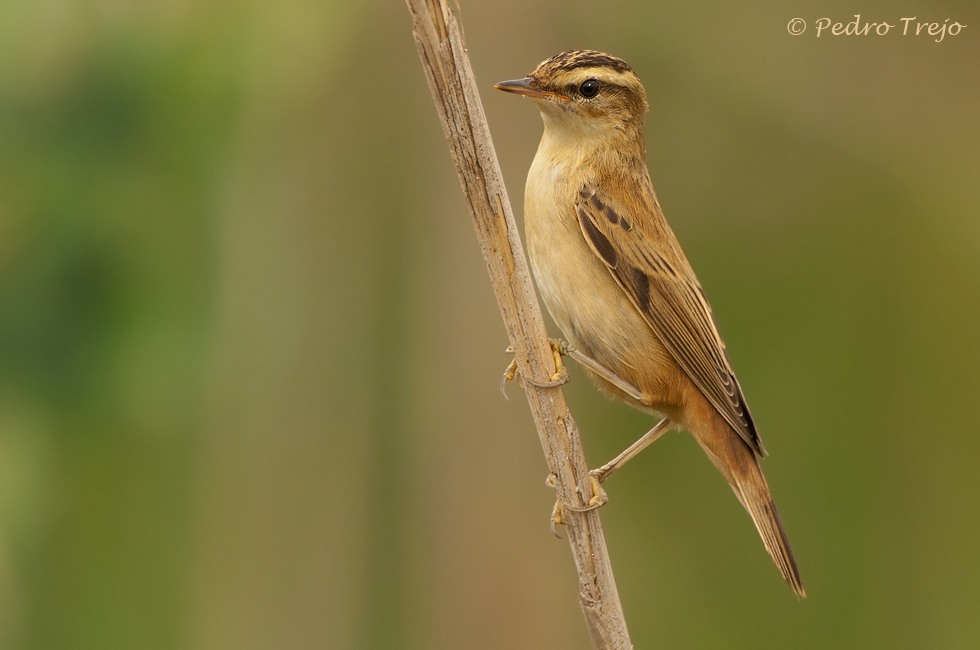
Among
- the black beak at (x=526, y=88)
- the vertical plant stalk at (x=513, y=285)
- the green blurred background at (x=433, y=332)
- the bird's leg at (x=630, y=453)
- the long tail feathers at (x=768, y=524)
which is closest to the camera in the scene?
the vertical plant stalk at (x=513, y=285)

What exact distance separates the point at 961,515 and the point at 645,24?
294 cm

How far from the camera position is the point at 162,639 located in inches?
150

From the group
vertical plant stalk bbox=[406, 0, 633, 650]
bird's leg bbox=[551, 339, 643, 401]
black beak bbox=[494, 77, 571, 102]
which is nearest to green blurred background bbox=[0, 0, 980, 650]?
black beak bbox=[494, 77, 571, 102]

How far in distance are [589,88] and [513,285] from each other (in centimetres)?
122

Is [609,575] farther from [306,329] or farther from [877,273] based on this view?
[877,273]

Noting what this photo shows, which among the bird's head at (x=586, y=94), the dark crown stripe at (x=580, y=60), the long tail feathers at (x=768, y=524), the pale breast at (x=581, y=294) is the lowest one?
the long tail feathers at (x=768, y=524)

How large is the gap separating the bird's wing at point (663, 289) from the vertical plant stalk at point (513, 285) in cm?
85

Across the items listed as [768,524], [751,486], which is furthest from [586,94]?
[768,524]

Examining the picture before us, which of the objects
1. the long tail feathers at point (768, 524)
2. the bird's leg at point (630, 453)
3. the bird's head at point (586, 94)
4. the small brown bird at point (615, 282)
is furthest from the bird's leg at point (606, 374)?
the bird's head at point (586, 94)

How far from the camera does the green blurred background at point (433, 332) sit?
3.68 meters

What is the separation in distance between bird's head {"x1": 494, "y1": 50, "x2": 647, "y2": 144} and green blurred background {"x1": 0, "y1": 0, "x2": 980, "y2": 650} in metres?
0.78

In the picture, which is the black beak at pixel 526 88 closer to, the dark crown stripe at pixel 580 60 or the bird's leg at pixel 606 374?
the dark crown stripe at pixel 580 60

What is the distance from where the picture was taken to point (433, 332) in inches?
181

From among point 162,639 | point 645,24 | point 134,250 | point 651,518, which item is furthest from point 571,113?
point 162,639
